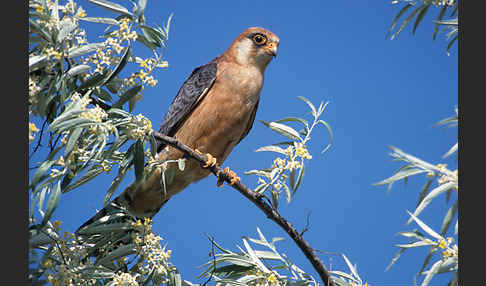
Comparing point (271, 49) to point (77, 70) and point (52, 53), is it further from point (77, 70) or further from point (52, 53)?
point (52, 53)

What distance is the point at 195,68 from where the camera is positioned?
274cm

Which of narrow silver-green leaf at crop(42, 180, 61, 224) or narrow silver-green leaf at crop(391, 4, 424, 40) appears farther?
narrow silver-green leaf at crop(391, 4, 424, 40)

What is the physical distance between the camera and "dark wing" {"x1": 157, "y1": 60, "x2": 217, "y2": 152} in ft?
8.25

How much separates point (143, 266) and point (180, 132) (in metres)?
1.00

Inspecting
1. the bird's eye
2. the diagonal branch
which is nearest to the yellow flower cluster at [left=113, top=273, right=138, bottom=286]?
the diagonal branch

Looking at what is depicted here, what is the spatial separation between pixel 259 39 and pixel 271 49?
0.31 feet

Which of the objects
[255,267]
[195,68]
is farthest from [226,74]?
[255,267]

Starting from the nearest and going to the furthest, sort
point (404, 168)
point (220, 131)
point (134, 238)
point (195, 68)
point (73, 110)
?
point (73, 110), point (404, 168), point (134, 238), point (220, 131), point (195, 68)

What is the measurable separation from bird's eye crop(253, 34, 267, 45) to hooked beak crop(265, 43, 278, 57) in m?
0.04

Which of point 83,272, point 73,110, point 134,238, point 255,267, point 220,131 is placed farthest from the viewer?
point 220,131

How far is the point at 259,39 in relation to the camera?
103 inches

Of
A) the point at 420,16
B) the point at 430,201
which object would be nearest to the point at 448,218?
the point at 430,201

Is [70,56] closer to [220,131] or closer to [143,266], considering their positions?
[143,266]

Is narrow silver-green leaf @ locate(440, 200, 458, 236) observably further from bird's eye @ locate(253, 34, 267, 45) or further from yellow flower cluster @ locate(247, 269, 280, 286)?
bird's eye @ locate(253, 34, 267, 45)
